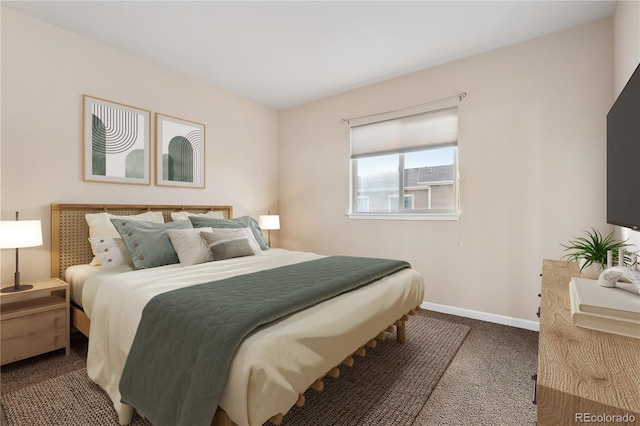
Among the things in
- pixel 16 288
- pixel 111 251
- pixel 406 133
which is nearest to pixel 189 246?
pixel 111 251

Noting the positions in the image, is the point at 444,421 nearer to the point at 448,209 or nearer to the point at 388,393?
the point at 388,393

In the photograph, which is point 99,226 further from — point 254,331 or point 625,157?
point 625,157

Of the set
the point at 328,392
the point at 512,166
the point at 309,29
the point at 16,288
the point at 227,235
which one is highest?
the point at 309,29

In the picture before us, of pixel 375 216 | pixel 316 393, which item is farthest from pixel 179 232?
pixel 375 216

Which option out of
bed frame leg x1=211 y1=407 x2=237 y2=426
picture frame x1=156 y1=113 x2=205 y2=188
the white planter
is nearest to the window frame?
the white planter

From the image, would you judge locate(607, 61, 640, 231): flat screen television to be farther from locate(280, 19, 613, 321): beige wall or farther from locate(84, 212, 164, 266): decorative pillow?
locate(84, 212, 164, 266): decorative pillow

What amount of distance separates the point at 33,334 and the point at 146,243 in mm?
899

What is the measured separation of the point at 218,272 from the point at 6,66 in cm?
229

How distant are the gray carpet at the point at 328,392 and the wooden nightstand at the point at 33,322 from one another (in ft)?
0.42

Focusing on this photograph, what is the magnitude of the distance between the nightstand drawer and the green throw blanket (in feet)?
3.95

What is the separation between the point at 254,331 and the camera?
122 cm

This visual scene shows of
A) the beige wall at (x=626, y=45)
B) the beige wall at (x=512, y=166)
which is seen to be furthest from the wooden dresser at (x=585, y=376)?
the beige wall at (x=512, y=166)

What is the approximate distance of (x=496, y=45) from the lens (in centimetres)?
284

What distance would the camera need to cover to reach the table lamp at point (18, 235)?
1.96 m
